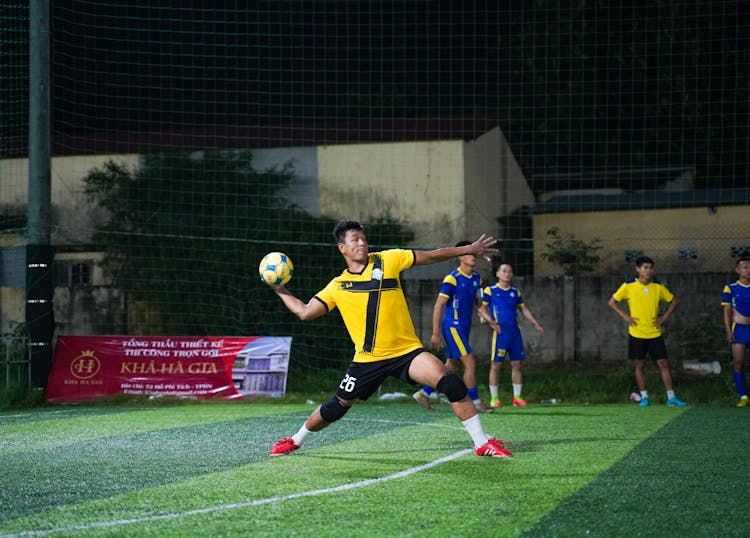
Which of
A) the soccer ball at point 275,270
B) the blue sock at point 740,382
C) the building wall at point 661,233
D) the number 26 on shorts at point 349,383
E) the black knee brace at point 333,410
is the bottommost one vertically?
the blue sock at point 740,382

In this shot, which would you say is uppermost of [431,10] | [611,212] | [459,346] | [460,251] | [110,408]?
[431,10]

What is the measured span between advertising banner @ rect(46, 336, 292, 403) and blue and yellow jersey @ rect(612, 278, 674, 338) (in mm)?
5301

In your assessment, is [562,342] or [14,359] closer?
[14,359]

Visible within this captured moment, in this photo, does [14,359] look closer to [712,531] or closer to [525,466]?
[525,466]

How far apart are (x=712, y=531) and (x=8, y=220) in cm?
1484

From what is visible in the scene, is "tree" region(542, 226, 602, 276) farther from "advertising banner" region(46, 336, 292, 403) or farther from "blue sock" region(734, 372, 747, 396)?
"advertising banner" region(46, 336, 292, 403)

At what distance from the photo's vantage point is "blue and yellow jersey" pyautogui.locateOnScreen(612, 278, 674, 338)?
12.7 meters

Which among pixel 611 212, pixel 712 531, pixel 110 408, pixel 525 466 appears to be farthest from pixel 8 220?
pixel 611 212

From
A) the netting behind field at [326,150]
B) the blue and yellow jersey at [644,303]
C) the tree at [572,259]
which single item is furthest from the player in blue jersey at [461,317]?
the tree at [572,259]

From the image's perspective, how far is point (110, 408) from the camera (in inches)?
491

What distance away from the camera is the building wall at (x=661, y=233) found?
2428 centimetres

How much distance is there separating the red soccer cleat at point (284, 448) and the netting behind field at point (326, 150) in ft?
26.6

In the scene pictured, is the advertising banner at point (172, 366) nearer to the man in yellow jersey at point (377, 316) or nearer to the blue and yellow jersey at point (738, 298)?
the blue and yellow jersey at point (738, 298)

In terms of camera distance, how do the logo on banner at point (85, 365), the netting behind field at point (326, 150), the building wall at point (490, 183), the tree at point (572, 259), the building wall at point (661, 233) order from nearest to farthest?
1. the logo on banner at point (85, 365)
2. the netting behind field at point (326, 150)
3. the tree at point (572, 259)
4. the building wall at point (490, 183)
5. the building wall at point (661, 233)
